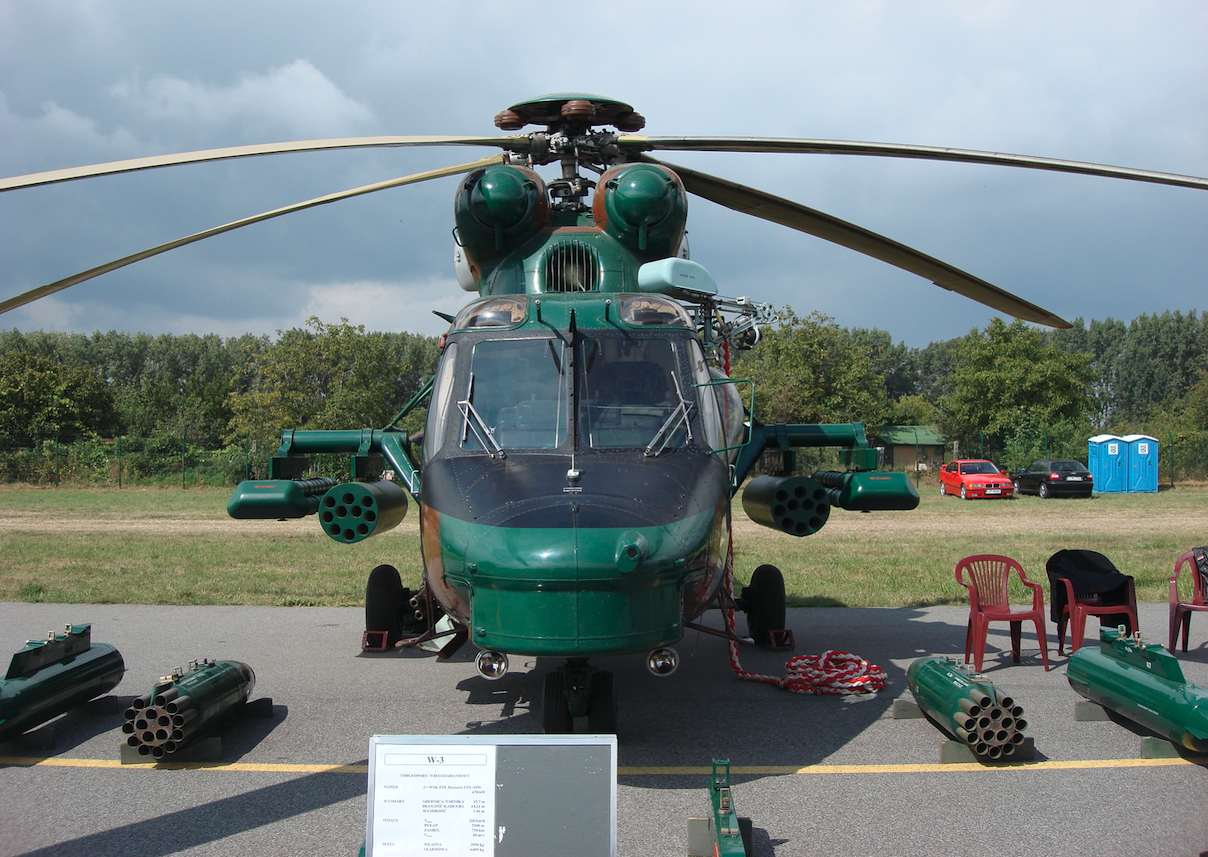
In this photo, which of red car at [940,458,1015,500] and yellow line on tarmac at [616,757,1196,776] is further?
red car at [940,458,1015,500]

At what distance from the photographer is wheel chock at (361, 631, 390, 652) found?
7.73 meters

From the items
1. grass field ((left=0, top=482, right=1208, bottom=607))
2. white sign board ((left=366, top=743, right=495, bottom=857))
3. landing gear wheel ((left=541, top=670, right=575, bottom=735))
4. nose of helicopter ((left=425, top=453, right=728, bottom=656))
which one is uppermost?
nose of helicopter ((left=425, top=453, right=728, bottom=656))

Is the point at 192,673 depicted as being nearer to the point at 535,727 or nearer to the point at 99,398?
the point at 535,727

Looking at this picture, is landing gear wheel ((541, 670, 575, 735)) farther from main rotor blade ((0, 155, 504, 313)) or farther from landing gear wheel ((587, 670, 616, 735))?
main rotor blade ((0, 155, 504, 313))

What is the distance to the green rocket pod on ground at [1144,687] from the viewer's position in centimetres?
469

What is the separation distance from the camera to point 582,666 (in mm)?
4441

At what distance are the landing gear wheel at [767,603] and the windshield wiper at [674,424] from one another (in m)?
3.22

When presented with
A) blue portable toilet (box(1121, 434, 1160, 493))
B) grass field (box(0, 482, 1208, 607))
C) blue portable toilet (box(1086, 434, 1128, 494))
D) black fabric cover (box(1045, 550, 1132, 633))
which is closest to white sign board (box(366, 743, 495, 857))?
black fabric cover (box(1045, 550, 1132, 633))

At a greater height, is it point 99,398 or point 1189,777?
point 99,398

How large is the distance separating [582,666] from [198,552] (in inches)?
505

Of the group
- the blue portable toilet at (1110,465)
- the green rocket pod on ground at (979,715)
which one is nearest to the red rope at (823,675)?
the green rocket pod on ground at (979,715)

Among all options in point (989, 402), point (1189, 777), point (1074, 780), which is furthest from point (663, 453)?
point (989, 402)

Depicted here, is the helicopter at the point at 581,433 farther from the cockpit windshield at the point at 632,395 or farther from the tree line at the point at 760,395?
the tree line at the point at 760,395

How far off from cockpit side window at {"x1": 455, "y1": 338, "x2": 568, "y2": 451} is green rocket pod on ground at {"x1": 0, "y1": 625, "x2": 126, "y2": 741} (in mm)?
3037
